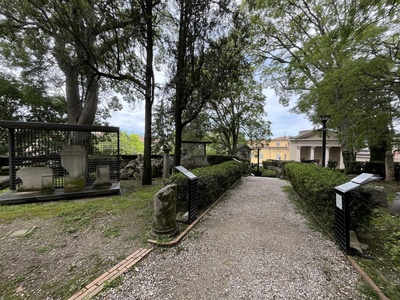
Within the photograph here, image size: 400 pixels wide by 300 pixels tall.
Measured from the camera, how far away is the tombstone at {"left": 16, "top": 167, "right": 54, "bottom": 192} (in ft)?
17.5

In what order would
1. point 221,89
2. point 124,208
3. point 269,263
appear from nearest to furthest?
1. point 269,263
2. point 124,208
3. point 221,89

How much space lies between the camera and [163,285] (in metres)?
1.86

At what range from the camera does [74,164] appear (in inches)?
227

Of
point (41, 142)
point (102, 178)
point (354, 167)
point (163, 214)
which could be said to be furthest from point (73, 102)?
point (354, 167)

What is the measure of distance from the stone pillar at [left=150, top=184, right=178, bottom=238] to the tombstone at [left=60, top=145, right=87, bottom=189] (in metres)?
4.54

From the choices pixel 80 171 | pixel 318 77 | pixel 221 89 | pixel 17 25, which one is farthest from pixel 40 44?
pixel 318 77

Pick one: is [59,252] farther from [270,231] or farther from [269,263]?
[270,231]

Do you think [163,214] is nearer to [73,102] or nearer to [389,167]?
[73,102]

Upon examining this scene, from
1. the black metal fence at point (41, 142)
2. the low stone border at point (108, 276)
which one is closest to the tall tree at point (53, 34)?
the black metal fence at point (41, 142)

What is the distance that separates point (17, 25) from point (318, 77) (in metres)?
15.2

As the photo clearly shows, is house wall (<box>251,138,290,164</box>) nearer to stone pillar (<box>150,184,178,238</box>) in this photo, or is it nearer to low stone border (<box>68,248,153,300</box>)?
stone pillar (<box>150,184,178,238</box>)

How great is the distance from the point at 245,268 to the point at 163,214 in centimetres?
145

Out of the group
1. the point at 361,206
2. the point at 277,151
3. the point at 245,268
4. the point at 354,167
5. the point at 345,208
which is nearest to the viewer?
the point at 245,268

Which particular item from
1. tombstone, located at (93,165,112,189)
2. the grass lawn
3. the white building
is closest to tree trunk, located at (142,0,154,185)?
tombstone, located at (93,165,112,189)
